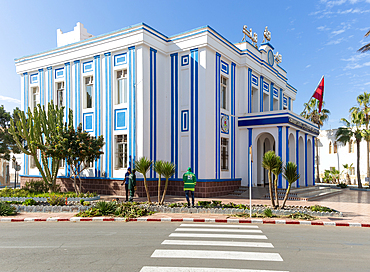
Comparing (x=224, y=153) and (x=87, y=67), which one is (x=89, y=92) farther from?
(x=224, y=153)

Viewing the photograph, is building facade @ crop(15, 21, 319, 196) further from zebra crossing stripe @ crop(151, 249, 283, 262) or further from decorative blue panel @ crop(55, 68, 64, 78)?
zebra crossing stripe @ crop(151, 249, 283, 262)

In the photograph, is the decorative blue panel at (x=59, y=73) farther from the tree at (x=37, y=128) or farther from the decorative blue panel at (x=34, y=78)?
the tree at (x=37, y=128)

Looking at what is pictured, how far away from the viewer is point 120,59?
68.3 feet

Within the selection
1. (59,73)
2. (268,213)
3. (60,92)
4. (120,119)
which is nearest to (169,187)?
(120,119)

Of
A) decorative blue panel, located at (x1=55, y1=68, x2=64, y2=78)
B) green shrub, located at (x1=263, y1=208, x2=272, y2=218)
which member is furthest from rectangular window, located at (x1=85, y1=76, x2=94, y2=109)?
green shrub, located at (x1=263, y1=208, x2=272, y2=218)

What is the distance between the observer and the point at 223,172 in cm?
2130

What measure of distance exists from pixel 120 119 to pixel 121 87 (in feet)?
6.92

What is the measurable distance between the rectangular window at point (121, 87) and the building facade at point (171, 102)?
6cm

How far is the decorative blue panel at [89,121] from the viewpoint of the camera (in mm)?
22141

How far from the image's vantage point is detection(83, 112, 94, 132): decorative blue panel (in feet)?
72.6

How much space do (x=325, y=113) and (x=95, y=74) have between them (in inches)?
1261

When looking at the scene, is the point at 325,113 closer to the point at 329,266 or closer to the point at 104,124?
the point at 104,124

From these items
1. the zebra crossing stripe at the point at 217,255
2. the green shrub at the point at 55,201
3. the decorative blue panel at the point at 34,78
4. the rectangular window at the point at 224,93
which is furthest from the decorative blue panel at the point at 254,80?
the zebra crossing stripe at the point at 217,255

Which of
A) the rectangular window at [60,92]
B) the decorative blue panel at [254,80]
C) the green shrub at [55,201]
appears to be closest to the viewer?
the green shrub at [55,201]
